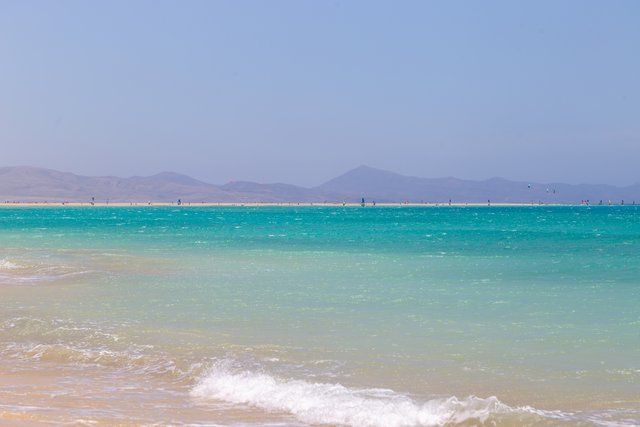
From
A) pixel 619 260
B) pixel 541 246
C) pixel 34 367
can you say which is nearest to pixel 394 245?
pixel 541 246

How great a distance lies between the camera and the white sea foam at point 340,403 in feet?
36.1

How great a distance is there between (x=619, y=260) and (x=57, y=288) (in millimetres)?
26256

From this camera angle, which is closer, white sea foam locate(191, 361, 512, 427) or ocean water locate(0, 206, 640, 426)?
white sea foam locate(191, 361, 512, 427)

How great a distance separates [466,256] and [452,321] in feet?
81.6

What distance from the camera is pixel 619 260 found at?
1587 inches

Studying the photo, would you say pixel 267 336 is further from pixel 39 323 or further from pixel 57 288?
pixel 57 288

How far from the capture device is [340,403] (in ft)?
38.1

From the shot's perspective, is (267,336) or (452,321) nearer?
(267,336)

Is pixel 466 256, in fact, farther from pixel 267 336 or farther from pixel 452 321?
pixel 267 336

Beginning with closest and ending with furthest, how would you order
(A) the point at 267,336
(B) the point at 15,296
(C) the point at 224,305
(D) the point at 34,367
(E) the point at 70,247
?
(D) the point at 34,367
(A) the point at 267,336
(C) the point at 224,305
(B) the point at 15,296
(E) the point at 70,247

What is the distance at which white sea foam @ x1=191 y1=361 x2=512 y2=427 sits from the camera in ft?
36.1

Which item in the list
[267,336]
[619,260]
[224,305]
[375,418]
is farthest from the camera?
Answer: [619,260]

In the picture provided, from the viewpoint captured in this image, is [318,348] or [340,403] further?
[318,348]

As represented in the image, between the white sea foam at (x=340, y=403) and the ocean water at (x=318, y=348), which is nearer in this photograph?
the white sea foam at (x=340, y=403)
